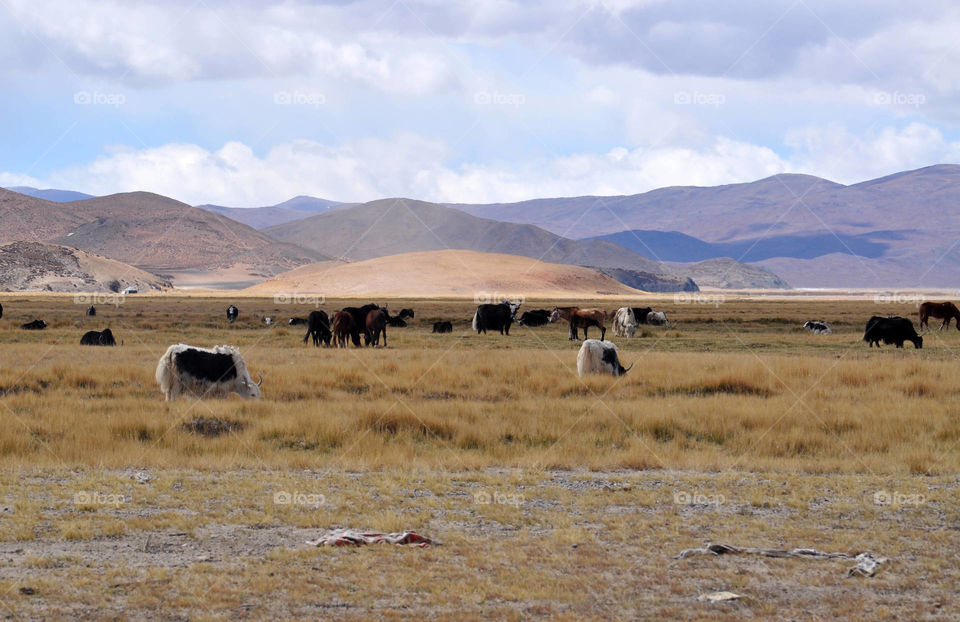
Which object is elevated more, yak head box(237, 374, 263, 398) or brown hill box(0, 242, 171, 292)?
brown hill box(0, 242, 171, 292)

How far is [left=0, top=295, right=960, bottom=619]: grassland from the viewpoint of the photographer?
21.5 feet

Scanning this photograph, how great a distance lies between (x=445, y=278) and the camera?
16850 centimetres

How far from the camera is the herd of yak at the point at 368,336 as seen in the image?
53.9 ft

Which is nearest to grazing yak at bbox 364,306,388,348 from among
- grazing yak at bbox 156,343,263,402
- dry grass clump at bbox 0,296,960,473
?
dry grass clump at bbox 0,296,960,473

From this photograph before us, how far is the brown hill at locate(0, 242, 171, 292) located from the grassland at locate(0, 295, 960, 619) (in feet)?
435

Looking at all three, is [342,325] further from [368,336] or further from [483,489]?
[483,489]

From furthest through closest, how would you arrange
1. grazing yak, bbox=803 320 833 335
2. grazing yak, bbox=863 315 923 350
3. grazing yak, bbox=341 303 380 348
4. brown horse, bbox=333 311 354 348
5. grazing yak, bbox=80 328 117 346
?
grazing yak, bbox=803 320 833 335 → grazing yak, bbox=863 315 923 350 → grazing yak, bbox=341 303 380 348 → grazing yak, bbox=80 328 117 346 → brown horse, bbox=333 311 354 348

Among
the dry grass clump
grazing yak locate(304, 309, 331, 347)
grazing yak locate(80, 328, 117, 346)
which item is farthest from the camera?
grazing yak locate(304, 309, 331, 347)

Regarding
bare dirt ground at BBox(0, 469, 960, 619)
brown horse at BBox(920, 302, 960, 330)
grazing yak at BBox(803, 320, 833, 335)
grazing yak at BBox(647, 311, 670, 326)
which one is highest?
brown horse at BBox(920, 302, 960, 330)

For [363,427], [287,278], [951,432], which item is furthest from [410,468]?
[287,278]

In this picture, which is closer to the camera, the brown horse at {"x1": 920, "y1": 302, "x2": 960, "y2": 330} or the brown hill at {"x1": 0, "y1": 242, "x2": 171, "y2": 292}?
the brown horse at {"x1": 920, "y1": 302, "x2": 960, "y2": 330}

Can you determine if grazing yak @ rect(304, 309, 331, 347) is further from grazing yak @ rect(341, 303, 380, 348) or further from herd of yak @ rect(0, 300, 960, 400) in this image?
grazing yak @ rect(341, 303, 380, 348)

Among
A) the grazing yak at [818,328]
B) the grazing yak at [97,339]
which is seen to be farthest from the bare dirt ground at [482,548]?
the grazing yak at [818,328]

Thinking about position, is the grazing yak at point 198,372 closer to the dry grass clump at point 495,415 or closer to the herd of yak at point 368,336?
the herd of yak at point 368,336
